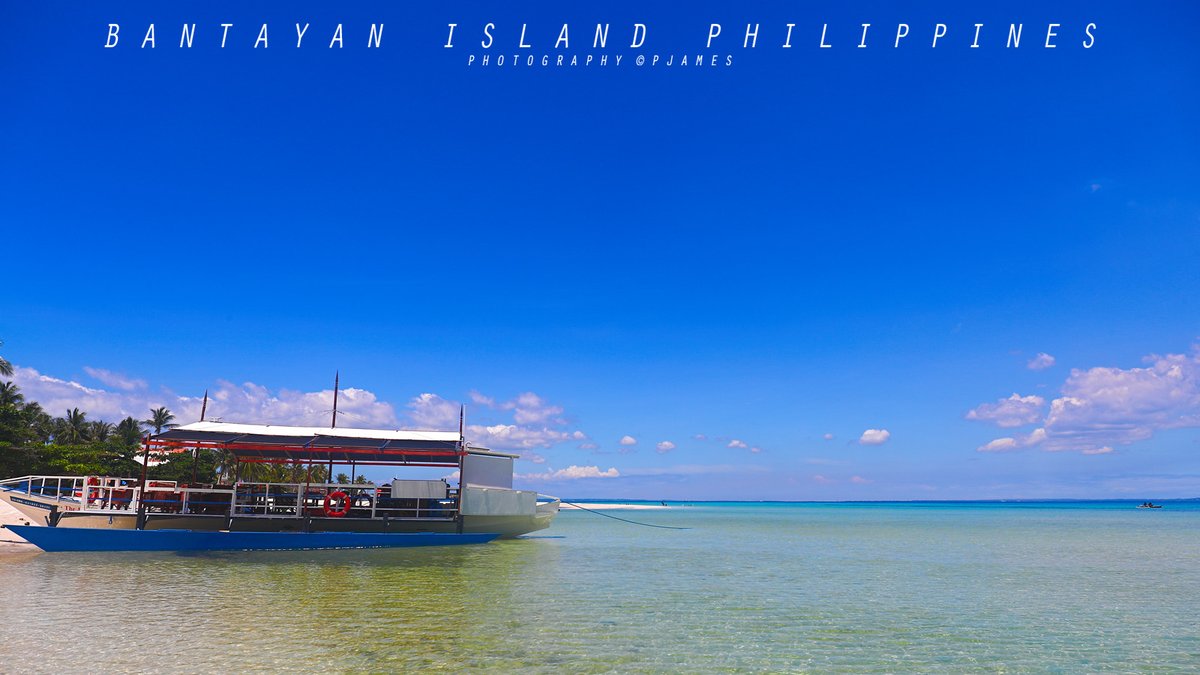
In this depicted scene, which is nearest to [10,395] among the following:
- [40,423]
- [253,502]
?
[40,423]

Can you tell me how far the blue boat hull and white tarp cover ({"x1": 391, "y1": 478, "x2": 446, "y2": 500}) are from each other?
1.51 meters

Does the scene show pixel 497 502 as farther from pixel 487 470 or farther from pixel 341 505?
pixel 341 505

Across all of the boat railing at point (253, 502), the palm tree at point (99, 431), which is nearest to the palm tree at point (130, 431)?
the palm tree at point (99, 431)

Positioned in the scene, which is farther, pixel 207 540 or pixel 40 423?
pixel 40 423

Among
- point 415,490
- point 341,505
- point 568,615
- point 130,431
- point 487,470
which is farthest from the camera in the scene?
point 130,431

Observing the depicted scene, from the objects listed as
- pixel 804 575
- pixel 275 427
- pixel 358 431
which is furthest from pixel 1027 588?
pixel 275 427

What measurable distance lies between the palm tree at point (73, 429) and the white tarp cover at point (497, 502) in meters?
53.9

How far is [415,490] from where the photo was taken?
30578 millimetres

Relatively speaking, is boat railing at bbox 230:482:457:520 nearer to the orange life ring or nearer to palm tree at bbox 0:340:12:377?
the orange life ring

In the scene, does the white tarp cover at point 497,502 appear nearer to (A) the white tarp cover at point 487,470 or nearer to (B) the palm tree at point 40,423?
(A) the white tarp cover at point 487,470

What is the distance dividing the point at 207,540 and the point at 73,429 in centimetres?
5623

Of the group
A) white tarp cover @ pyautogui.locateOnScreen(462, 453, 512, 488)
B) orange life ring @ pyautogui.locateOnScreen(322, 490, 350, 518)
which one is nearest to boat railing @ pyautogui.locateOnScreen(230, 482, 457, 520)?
orange life ring @ pyautogui.locateOnScreen(322, 490, 350, 518)

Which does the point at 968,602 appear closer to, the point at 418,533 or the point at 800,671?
the point at 800,671

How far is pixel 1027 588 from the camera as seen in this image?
2295 centimetres
